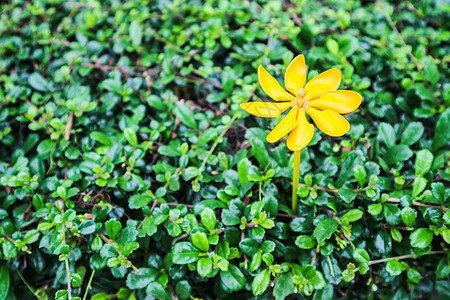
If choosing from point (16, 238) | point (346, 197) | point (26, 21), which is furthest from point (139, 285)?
point (26, 21)

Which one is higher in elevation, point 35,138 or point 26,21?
point 26,21

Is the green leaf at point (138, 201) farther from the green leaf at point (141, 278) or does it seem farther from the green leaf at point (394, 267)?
the green leaf at point (394, 267)

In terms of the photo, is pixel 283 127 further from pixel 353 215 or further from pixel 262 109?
pixel 353 215

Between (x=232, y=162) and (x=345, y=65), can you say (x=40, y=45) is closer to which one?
(x=232, y=162)

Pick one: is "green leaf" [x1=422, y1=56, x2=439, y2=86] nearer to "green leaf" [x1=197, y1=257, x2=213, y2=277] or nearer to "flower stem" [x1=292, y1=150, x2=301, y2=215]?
"flower stem" [x1=292, y1=150, x2=301, y2=215]

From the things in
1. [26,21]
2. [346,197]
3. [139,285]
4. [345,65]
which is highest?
[26,21]

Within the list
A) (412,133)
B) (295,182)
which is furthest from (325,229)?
(412,133)

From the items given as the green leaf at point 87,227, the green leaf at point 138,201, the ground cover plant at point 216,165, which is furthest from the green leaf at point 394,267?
the green leaf at point 87,227
